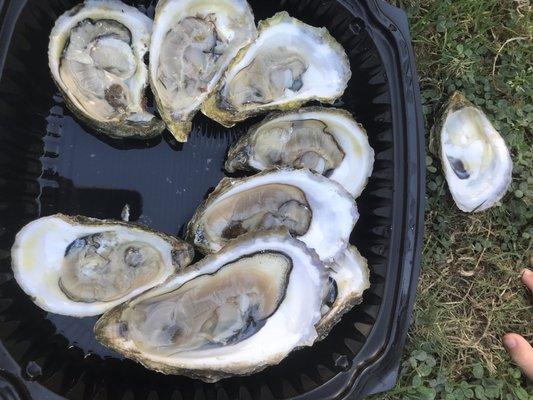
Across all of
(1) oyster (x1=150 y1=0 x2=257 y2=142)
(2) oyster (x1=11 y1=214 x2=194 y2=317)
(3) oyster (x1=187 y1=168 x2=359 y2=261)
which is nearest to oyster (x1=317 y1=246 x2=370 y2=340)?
(3) oyster (x1=187 y1=168 x2=359 y2=261)

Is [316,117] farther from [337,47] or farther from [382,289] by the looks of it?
[382,289]

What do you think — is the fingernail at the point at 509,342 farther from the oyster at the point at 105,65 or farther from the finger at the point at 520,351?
the oyster at the point at 105,65

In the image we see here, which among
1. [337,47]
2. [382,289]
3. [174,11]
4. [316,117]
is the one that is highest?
[174,11]

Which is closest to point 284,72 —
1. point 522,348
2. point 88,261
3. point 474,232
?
point 88,261

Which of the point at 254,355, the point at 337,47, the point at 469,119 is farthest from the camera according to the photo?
the point at 469,119

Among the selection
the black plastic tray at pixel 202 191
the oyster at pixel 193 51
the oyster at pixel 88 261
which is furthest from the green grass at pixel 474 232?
the oyster at pixel 88 261

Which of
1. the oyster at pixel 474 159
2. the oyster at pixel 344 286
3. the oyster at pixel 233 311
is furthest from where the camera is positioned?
the oyster at pixel 474 159

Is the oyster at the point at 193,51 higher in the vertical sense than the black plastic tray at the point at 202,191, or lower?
higher

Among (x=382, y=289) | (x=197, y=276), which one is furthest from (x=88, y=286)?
(x=382, y=289)
